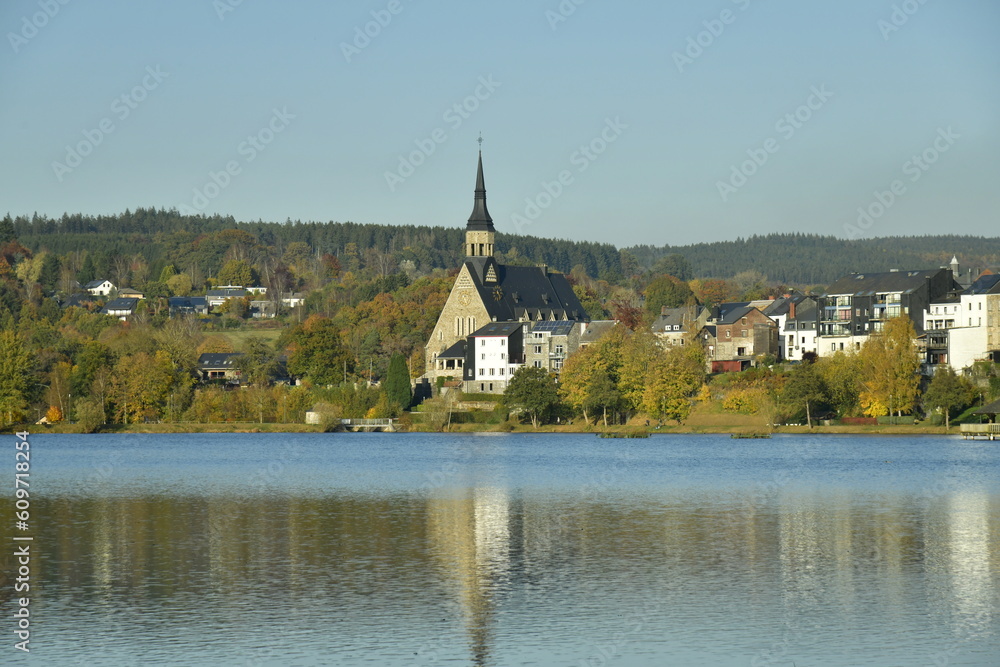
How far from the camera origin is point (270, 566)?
2578 cm

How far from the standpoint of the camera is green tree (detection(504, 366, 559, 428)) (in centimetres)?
8843

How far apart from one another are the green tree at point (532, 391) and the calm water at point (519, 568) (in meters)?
36.6

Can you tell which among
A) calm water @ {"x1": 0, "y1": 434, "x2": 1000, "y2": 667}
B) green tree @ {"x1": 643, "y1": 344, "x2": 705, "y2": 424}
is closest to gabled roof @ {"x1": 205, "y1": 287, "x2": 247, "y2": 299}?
green tree @ {"x1": 643, "y1": 344, "x2": 705, "y2": 424}

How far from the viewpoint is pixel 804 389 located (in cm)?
7944

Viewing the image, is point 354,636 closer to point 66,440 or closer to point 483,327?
point 66,440

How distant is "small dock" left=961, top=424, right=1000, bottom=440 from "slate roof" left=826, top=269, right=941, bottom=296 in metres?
31.0

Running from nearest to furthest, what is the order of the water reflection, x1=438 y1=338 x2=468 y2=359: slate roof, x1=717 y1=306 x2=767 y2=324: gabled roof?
the water reflection, x1=717 y1=306 x2=767 y2=324: gabled roof, x1=438 y1=338 x2=468 y2=359: slate roof

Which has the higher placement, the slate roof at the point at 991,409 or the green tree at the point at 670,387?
the green tree at the point at 670,387

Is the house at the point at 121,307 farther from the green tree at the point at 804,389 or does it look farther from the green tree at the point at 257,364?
the green tree at the point at 804,389

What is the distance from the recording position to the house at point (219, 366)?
119 metres

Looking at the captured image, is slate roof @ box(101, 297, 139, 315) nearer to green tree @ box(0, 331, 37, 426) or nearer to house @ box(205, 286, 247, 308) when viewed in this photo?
house @ box(205, 286, 247, 308)


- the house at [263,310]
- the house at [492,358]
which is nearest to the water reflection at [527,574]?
the house at [492,358]

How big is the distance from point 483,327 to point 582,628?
10247 cm

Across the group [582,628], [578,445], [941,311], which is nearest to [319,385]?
[578,445]
